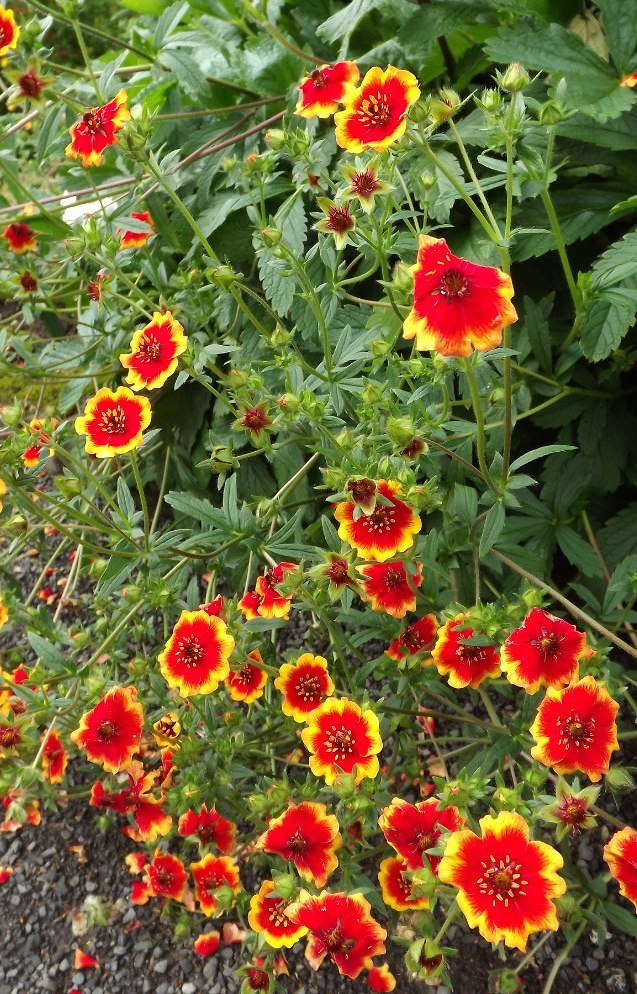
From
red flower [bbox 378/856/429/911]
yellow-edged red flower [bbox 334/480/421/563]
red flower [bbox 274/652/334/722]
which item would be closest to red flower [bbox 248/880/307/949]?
red flower [bbox 378/856/429/911]

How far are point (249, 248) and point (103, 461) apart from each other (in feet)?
2.17

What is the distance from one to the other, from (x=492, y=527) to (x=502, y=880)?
518mm

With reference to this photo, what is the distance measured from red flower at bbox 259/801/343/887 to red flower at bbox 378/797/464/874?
3.5 inches

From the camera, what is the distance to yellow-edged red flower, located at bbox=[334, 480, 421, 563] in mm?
1269

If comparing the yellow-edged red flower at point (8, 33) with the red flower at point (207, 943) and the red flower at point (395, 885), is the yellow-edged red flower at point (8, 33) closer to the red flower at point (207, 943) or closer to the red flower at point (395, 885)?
the red flower at point (395, 885)

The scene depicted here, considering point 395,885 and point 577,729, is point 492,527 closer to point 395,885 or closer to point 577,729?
point 577,729

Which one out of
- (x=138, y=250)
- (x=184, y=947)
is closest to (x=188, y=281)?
(x=138, y=250)

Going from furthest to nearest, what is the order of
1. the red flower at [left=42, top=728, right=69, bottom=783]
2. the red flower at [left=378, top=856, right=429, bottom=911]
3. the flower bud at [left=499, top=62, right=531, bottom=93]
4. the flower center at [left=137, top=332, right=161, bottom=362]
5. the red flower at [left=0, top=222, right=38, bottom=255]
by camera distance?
the red flower at [left=0, top=222, right=38, bottom=255] → the red flower at [left=42, top=728, right=69, bottom=783] → the flower center at [left=137, top=332, right=161, bottom=362] → the red flower at [left=378, top=856, right=429, bottom=911] → the flower bud at [left=499, top=62, right=531, bottom=93]

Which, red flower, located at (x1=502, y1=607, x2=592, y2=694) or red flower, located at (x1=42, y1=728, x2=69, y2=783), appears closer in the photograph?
red flower, located at (x1=502, y1=607, x2=592, y2=694)

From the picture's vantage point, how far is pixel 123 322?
1.82 metres

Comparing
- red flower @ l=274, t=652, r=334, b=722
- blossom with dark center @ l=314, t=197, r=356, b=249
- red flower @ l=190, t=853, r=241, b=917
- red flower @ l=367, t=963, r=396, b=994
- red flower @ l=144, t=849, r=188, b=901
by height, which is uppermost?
blossom with dark center @ l=314, t=197, r=356, b=249

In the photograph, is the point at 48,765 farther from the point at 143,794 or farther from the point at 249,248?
the point at 249,248

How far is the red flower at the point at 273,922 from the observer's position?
1291 millimetres

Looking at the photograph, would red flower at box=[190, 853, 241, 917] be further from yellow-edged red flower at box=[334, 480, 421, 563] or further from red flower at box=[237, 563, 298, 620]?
yellow-edged red flower at box=[334, 480, 421, 563]
